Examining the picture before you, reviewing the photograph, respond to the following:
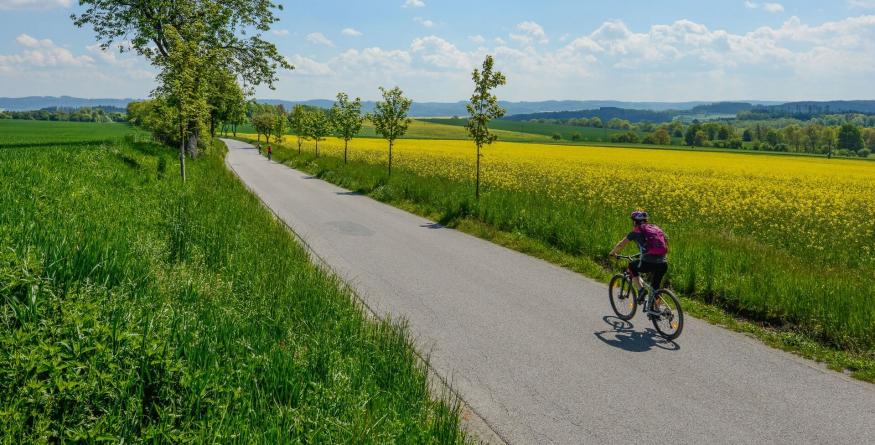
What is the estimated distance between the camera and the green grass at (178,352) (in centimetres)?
337

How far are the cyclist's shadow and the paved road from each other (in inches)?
1.1

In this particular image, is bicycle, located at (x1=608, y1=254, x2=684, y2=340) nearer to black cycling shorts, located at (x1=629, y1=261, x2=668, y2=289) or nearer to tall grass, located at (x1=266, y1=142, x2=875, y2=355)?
black cycling shorts, located at (x1=629, y1=261, x2=668, y2=289)

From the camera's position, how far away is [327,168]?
32438mm

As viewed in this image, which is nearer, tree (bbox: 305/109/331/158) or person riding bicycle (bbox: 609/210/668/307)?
person riding bicycle (bbox: 609/210/668/307)

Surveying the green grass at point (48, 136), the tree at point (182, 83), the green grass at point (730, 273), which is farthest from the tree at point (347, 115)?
the green grass at point (730, 273)

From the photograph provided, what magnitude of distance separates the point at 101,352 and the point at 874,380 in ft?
25.7

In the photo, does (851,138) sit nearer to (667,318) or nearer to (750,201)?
(750,201)

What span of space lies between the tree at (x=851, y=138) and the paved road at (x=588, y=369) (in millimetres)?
103089

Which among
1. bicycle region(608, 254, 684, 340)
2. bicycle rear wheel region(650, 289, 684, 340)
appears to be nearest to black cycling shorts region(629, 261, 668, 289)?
bicycle region(608, 254, 684, 340)

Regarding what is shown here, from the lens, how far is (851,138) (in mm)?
88062

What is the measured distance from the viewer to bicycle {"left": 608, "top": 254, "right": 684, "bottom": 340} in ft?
23.6

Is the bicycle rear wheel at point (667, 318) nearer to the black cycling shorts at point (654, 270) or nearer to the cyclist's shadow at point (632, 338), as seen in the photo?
the cyclist's shadow at point (632, 338)

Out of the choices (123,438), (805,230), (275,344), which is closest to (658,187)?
(805,230)

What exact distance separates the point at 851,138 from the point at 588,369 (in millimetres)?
107740
